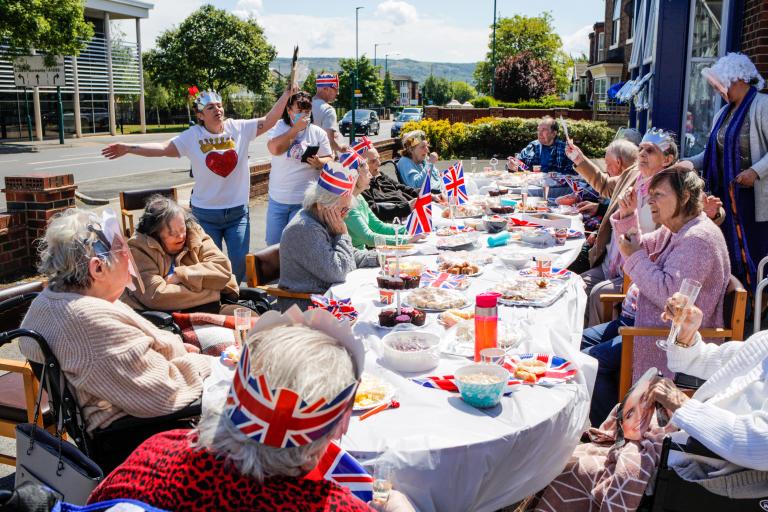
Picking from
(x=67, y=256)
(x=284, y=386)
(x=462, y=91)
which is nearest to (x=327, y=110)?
(x=67, y=256)

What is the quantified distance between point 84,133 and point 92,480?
132 feet

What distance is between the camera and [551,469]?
7.35ft

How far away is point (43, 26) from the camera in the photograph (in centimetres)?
2253

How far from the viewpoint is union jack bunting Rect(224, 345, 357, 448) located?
4.36 feet

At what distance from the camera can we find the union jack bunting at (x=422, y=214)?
4.99m

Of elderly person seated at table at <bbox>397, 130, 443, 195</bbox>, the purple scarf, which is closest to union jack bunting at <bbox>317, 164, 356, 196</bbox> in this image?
the purple scarf

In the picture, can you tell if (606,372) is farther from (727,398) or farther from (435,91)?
(435,91)

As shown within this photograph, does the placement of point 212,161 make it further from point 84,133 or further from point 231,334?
point 84,133

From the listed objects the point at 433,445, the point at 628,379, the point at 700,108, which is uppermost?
the point at 700,108

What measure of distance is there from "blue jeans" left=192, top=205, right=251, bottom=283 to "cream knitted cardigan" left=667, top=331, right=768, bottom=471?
11.6ft

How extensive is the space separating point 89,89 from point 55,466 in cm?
4104

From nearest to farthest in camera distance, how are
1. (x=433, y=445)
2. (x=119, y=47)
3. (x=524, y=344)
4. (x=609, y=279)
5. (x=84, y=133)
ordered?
A: (x=433, y=445)
(x=524, y=344)
(x=609, y=279)
(x=84, y=133)
(x=119, y=47)

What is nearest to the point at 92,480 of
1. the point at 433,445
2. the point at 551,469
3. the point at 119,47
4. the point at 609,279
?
the point at 433,445

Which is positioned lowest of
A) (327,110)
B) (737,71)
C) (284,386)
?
(284,386)
